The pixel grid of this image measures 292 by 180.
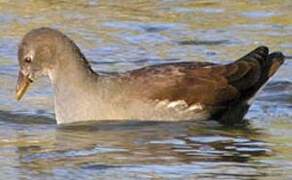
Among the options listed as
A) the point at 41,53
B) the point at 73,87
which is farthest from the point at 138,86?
the point at 41,53

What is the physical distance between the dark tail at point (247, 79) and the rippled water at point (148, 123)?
0.17 metres

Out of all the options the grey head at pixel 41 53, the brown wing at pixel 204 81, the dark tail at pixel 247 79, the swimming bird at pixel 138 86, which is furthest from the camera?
the dark tail at pixel 247 79

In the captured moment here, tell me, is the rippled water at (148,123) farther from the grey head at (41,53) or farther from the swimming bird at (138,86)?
the grey head at (41,53)

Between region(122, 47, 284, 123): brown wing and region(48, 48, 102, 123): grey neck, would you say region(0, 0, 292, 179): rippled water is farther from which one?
region(122, 47, 284, 123): brown wing

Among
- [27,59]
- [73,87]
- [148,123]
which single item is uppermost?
[27,59]

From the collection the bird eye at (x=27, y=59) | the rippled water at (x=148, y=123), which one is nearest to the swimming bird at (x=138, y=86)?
the bird eye at (x=27, y=59)

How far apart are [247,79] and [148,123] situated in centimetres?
103

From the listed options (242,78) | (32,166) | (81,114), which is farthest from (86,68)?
(32,166)

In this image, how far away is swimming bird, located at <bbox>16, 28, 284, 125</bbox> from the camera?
11219 mm

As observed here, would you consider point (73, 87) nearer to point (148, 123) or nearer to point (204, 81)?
point (148, 123)

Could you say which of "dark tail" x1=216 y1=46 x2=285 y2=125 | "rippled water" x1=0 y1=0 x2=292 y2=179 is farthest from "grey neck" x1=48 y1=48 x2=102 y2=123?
"dark tail" x1=216 y1=46 x2=285 y2=125

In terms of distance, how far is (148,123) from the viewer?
37.2 ft

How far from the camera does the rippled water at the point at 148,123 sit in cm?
957

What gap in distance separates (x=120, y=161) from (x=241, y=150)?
3.34 ft
